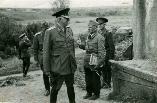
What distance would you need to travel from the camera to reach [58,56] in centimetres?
781

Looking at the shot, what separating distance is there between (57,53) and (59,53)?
39 millimetres

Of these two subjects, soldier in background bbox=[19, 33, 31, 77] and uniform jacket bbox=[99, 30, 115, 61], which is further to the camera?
soldier in background bbox=[19, 33, 31, 77]

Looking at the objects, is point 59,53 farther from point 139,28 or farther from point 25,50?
point 25,50

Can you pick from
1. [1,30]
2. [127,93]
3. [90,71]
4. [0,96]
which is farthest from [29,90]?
[1,30]

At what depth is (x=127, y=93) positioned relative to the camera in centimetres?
870

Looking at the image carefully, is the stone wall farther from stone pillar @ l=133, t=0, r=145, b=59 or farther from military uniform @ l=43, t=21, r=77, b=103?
military uniform @ l=43, t=21, r=77, b=103

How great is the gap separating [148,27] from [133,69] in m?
1.94

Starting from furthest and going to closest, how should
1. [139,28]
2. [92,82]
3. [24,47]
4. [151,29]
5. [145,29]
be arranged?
[24,47]
[139,28]
[145,29]
[151,29]
[92,82]

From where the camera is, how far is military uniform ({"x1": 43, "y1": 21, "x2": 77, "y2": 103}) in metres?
7.77

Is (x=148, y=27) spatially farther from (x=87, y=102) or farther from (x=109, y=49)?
(x=87, y=102)

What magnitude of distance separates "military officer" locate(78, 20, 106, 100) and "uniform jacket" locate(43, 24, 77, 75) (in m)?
1.25

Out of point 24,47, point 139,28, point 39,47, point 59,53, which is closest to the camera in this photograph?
point 59,53

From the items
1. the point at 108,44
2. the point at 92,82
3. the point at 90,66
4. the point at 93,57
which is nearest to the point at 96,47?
the point at 93,57

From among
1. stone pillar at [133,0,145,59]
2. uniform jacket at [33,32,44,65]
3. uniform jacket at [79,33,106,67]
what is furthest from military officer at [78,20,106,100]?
stone pillar at [133,0,145,59]
